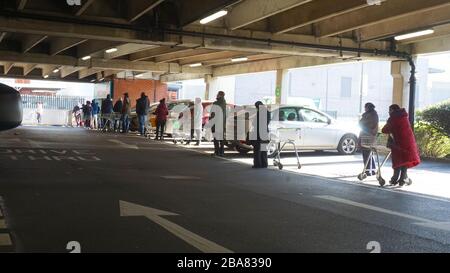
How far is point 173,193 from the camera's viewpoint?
31.2 feet

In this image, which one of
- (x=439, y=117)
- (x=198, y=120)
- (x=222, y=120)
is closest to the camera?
(x=222, y=120)

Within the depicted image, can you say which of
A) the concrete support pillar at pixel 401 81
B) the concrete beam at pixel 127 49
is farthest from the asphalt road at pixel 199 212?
the concrete beam at pixel 127 49

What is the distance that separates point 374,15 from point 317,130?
4.18 m

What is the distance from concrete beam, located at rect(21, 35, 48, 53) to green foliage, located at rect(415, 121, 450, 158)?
16.0 meters

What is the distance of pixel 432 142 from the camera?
19.1 meters

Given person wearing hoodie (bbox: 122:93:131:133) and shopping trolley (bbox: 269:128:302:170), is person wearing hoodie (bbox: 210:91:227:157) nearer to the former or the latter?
shopping trolley (bbox: 269:128:302:170)

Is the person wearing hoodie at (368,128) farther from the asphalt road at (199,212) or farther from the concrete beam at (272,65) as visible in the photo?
the concrete beam at (272,65)

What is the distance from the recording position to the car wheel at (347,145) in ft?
61.8

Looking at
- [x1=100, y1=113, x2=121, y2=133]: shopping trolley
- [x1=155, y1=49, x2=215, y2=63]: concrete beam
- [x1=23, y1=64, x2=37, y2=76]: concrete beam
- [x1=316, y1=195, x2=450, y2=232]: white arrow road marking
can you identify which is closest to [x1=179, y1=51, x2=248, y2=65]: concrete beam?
[x1=155, y1=49, x2=215, y2=63]: concrete beam

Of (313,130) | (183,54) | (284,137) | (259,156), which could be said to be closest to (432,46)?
(313,130)

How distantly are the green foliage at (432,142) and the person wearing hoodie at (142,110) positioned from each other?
12133 millimetres

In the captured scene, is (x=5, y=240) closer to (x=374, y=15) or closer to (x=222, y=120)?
Result: (x=222, y=120)

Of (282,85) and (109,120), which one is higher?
(282,85)

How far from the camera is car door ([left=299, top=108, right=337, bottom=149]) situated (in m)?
18.0
